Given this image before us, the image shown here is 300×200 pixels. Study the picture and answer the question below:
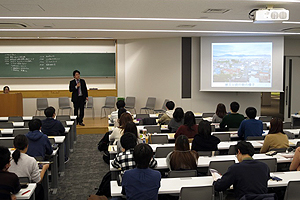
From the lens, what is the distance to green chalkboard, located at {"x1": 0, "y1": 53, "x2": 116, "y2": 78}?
483 inches

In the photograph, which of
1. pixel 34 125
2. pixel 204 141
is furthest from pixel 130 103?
pixel 204 141

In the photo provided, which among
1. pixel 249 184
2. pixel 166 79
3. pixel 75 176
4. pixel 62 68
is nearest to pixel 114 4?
pixel 75 176

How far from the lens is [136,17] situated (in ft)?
24.4

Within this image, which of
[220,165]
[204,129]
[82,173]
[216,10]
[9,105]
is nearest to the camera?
[220,165]

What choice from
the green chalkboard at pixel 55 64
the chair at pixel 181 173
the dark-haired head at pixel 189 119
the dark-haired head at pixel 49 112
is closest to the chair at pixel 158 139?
the dark-haired head at pixel 189 119

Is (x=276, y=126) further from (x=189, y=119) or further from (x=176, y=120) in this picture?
(x=176, y=120)

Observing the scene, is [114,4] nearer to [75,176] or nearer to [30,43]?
[75,176]

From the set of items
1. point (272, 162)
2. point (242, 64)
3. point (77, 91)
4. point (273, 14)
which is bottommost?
point (272, 162)

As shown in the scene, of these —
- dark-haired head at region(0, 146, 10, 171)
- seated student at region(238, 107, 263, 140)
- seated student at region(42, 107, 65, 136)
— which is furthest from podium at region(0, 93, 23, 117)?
dark-haired head at region(0, 146, 10, 171)

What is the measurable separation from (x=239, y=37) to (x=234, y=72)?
1192 millimetres

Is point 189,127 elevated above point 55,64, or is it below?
below

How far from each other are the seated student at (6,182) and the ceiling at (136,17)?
3345 mm

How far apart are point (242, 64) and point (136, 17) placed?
5317 millimetres

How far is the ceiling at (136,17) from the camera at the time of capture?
5.96 meters
